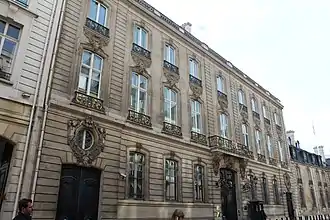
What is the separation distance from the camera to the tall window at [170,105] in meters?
16.0

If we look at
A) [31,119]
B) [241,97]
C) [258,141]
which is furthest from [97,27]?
[258,141]

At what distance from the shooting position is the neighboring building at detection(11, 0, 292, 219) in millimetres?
10844

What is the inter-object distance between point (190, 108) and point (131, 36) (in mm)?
5817

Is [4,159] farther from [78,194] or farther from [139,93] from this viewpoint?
[139,93]

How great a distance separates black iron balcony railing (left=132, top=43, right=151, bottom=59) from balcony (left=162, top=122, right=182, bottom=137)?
158 inches

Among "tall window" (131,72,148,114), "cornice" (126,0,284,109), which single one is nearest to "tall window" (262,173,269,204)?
"cornice" (126,0,284,109)

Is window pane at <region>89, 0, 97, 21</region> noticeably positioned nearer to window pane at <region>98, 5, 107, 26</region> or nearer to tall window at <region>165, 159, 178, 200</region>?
window pane at <region>98, 5, 107, 26</region>

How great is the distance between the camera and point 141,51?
50.8 ft

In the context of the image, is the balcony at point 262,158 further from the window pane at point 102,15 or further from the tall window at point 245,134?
the window pane at point 102,15

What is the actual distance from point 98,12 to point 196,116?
8.74 meters

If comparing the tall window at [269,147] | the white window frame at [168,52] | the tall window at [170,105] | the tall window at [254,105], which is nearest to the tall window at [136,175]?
the tall window at [170,105]

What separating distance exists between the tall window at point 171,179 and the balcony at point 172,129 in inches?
61.0

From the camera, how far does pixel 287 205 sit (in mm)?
25453

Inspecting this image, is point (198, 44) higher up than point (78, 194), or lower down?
higher up
